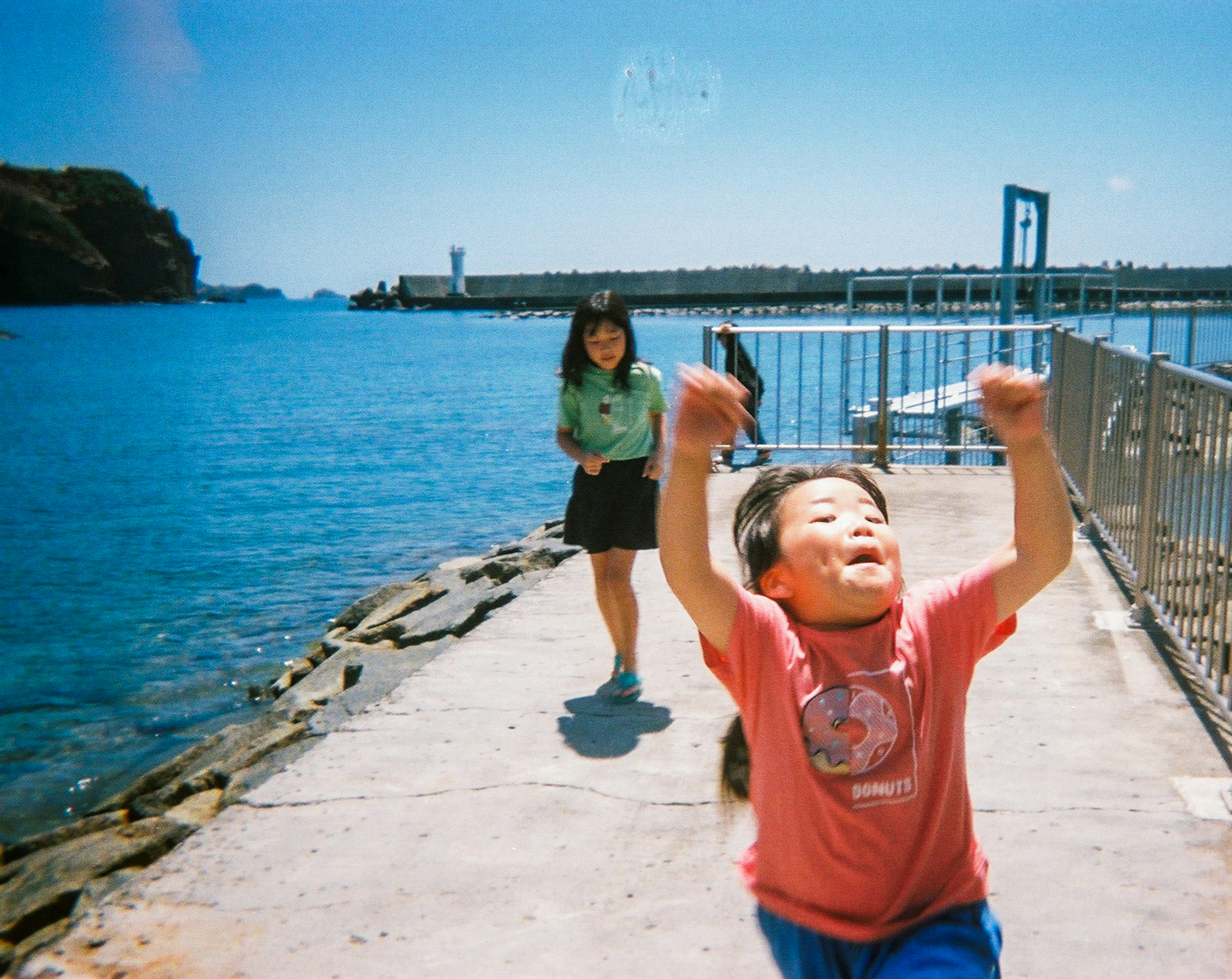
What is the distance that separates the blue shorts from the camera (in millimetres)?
1928

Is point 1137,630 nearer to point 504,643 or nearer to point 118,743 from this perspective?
point 504,643

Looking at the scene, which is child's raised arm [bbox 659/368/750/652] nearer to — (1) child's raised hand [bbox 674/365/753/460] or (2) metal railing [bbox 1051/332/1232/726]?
(1) child's raised hand [bbox 674/365/753/460]

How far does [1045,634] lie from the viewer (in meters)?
6.12

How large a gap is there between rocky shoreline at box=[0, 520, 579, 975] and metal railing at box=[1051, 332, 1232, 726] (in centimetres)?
361

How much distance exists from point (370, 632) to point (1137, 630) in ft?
18.3

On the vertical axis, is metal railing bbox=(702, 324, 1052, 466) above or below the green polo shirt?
below

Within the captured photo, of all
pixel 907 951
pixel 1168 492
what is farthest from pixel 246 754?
pixel 907 951

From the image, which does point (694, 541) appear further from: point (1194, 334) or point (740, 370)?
point (1194, 334)

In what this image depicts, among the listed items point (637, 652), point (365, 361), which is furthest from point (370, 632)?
point (365, 361)

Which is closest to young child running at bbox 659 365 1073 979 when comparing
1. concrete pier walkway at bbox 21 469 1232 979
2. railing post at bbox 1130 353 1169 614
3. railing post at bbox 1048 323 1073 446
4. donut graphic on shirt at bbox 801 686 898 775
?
donut graphic on shirt at bbox 801 686 898 775

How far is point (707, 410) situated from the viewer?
1.98m

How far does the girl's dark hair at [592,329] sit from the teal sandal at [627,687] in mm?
1287

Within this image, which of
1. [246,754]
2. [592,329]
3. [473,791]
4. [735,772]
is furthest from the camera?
[246,754]

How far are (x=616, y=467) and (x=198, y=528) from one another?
590 inches
